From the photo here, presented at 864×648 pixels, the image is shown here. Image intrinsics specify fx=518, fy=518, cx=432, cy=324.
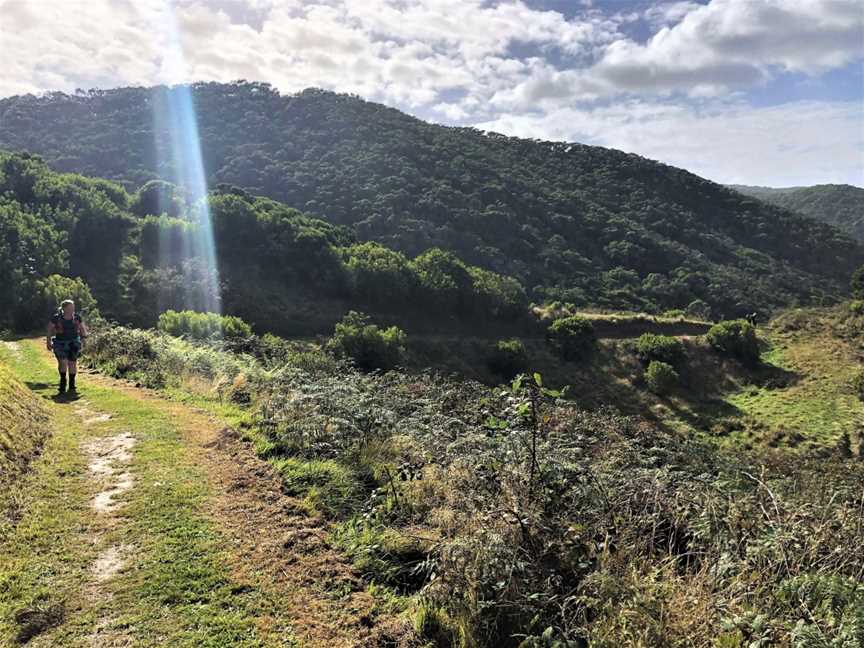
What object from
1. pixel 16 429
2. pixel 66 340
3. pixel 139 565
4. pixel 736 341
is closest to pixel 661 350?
pixel 736 341

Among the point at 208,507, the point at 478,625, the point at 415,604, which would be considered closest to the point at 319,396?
the point at 208,507

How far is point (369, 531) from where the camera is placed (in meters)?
4.63

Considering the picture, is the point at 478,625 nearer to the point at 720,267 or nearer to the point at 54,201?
the point at 54,201

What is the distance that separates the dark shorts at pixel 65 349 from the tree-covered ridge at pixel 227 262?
2136cm

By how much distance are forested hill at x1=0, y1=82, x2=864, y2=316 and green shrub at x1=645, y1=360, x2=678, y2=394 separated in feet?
60.6

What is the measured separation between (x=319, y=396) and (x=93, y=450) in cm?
280

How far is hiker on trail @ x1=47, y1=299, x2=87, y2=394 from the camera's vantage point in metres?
9.46

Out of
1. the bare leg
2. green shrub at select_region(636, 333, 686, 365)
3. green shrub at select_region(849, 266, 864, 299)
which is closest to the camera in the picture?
the bare leg

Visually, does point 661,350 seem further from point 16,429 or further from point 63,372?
point 16,429

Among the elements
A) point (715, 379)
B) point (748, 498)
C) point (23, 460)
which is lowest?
point (715, 379)

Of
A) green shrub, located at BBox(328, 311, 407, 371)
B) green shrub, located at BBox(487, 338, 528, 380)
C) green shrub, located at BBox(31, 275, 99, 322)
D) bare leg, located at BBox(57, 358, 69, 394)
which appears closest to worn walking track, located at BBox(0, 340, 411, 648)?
bare leg, located at BBox(57, 358, 69, 394)

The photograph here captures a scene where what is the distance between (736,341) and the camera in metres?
37.8

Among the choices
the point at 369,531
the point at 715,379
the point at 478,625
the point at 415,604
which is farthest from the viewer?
the point at 715,379

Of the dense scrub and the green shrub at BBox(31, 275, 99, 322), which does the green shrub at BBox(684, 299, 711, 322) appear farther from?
the dense scrub
